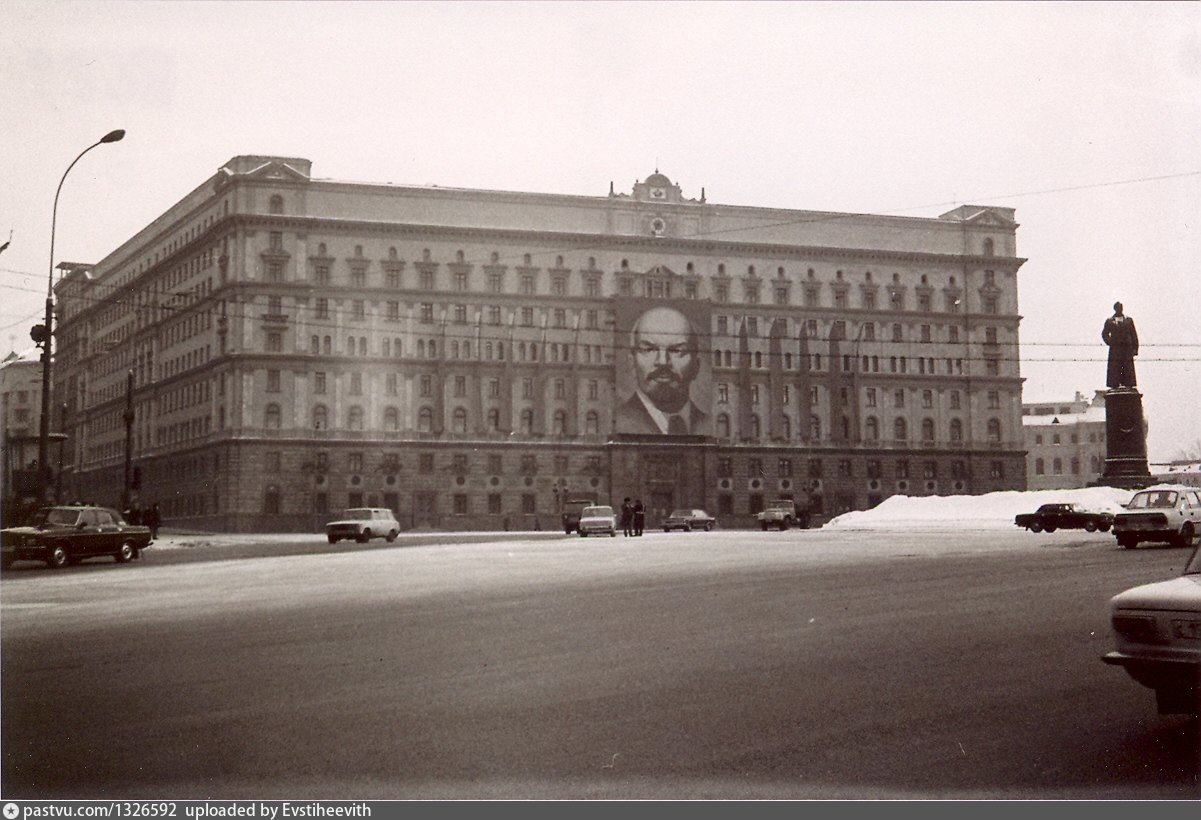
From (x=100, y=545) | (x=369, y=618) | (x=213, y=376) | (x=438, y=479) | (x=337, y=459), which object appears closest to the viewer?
(x=369, y=618)

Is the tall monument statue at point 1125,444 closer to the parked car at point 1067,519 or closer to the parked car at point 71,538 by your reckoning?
the parked car at point 1067,519

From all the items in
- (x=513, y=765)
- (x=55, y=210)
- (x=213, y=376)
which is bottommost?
(x=513, y=765)

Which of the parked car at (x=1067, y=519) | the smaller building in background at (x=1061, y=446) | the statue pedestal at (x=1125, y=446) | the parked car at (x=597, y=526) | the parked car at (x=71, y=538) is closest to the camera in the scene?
the parked car at (x=71, y=538)

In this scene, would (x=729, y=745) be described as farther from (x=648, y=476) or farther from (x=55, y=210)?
(x=648, y=476)

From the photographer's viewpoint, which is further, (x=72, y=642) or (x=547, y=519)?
(x=547, y=519)

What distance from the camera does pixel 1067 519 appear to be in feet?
101

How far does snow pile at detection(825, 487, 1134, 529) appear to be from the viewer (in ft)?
103

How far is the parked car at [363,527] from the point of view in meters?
35.9

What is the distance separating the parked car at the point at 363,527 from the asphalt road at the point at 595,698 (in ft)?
70.7

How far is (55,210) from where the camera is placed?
10547 mm

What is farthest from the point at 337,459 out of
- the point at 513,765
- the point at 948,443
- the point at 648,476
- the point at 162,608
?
the point at 513,765

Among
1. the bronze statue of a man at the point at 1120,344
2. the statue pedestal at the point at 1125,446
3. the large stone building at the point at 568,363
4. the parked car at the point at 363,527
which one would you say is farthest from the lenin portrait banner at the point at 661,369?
the bronze statue of a man at the point at 1120,344

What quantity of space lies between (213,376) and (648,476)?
28.7 m

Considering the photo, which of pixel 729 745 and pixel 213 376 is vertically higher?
pixel 213 376
